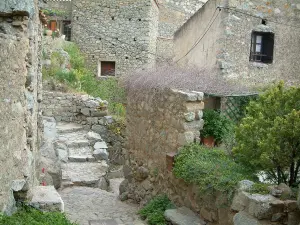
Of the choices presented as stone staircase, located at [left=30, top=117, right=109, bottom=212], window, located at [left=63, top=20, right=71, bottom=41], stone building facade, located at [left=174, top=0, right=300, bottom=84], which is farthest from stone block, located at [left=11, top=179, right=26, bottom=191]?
window, located at [left=63, top=20, right=71, bottom=41]

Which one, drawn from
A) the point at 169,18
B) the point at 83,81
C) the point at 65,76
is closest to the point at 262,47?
the point at 65,76

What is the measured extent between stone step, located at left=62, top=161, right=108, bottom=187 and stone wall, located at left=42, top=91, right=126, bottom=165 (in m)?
2.69

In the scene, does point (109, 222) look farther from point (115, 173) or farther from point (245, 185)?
point (115, 173)

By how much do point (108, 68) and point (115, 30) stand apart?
1.95 m

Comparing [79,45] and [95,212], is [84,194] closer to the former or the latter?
[95,212]

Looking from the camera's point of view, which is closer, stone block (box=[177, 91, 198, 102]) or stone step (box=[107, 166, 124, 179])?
stone block (box=[177, 91, 198, 102])

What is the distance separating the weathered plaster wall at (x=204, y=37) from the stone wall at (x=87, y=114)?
137 inches

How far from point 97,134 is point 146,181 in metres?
6.03

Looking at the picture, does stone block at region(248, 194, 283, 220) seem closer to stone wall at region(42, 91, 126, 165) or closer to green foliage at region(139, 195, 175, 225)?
Answer: green foliage at region(139, 195, 175, 225)

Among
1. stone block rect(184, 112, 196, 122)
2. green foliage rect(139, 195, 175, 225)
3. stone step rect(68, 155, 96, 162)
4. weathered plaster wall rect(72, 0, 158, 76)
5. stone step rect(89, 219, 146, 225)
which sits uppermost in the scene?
weathered plaster wall rect(72, 0, 158, 76)

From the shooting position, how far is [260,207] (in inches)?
171

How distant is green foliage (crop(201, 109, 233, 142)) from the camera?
24.4ft

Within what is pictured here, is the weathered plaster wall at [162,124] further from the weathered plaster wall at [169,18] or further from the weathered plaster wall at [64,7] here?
the weathered plaster wall at [169,18]

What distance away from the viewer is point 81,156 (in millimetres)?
11477
